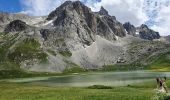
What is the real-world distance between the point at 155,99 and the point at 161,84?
16864mm

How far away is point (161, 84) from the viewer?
191 feet

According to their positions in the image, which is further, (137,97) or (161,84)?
(161,84)

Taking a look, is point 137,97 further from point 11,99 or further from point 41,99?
point 11,99

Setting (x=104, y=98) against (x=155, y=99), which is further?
(x=104, y=98)

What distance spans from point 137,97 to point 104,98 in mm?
5277

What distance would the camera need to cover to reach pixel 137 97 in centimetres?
5456

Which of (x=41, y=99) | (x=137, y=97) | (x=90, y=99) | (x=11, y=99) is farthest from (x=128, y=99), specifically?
(x=11, y=99)

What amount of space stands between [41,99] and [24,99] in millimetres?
3138

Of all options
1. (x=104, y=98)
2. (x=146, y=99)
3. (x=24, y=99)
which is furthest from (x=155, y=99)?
(x=24, y=99)

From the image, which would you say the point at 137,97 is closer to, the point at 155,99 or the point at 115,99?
the point at 115,99

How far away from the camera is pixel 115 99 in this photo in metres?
53.4

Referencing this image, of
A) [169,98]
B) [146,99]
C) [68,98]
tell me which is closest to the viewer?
[169,98]

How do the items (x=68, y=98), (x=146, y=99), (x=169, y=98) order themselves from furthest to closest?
(x=68, y=98) → (x=146, y=99) → (x=169, y=98)

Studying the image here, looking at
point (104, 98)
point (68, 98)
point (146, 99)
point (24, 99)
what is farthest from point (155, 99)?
point (24, 99)
